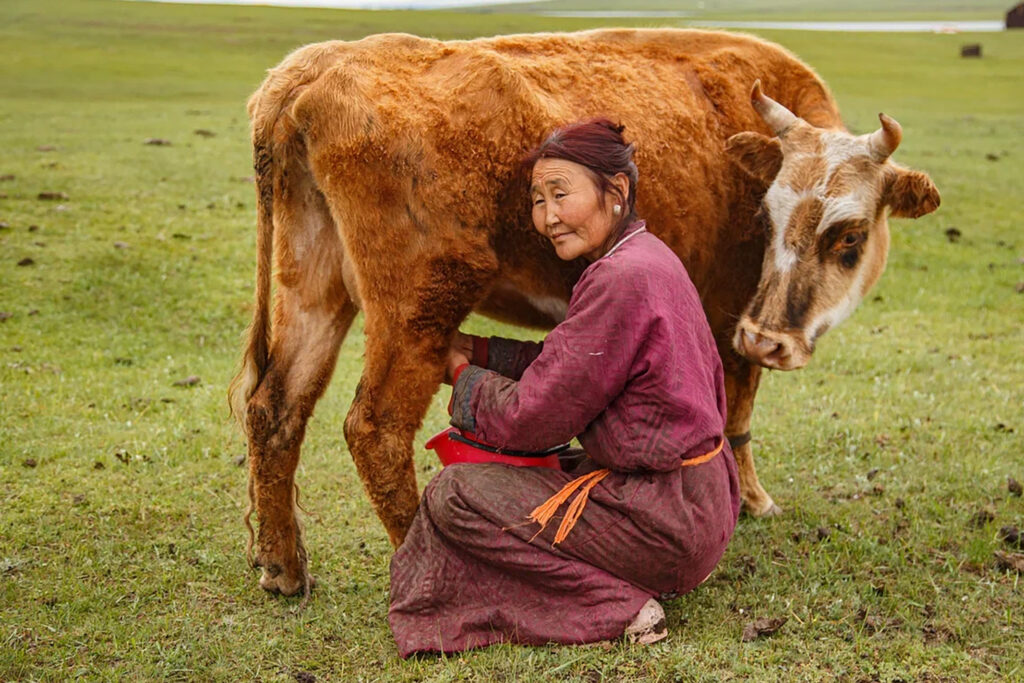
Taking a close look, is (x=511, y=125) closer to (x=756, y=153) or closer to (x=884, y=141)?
(x=756, y=153)

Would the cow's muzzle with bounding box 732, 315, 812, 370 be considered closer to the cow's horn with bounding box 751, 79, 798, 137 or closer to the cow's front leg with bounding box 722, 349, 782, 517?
the cow's front leg with bounding box 722, 349, 782, 517

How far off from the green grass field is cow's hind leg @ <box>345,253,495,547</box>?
79 cm

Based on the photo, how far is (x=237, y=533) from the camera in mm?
5258

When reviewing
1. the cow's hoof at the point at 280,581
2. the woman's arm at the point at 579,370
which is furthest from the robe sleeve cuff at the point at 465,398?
the cow's hoof at the point at 280,581

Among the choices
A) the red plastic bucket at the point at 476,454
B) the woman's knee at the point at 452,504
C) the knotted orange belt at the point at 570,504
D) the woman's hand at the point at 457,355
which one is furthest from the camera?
the woman's hand at the point at 457,355

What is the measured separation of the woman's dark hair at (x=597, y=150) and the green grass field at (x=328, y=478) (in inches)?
74.3

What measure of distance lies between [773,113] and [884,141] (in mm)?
599

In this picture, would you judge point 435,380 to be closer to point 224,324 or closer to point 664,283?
point 664,283

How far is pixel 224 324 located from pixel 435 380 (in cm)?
578

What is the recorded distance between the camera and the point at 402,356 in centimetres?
412

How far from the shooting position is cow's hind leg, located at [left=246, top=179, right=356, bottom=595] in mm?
4453

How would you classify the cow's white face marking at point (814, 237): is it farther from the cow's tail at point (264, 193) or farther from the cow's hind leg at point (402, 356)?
the cow's tail at point (264, 193)

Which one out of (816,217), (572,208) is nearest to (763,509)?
(816,217)

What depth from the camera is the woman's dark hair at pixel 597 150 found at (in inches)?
150
